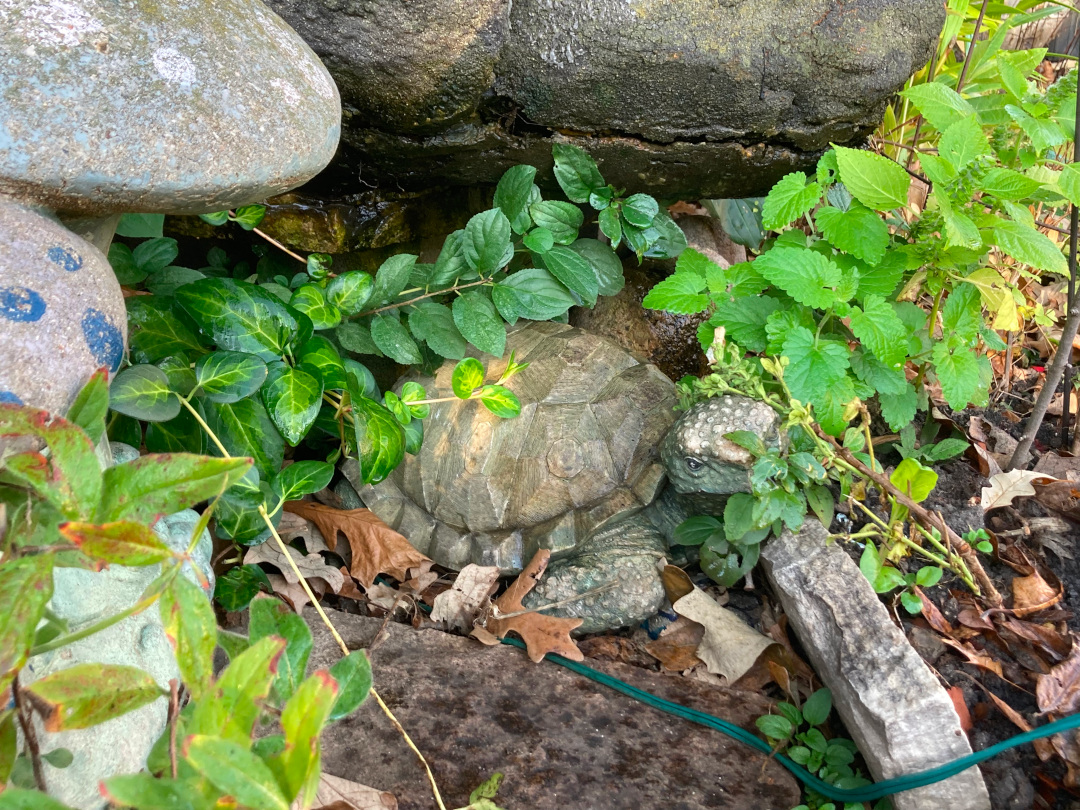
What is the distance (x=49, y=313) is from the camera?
1.03 meters

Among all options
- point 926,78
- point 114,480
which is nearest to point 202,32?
point 114,480

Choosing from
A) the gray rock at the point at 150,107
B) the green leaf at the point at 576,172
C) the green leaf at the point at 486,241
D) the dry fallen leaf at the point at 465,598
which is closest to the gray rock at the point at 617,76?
the green leaf at the point at 576,172

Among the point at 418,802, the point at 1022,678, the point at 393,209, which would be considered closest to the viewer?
the point at 418,802

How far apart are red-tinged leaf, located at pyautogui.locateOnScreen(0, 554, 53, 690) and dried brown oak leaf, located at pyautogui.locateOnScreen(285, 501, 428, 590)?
138cm

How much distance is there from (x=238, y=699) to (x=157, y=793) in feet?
0.32

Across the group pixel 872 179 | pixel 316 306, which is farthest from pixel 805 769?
pixel 316 306

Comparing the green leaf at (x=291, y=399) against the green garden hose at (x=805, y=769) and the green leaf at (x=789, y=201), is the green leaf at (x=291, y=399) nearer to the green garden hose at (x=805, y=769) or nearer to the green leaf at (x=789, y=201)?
the green garden hose at (x=805, y=769)

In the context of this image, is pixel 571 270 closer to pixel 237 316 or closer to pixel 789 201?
pixel 789 201

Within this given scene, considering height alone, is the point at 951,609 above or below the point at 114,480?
below

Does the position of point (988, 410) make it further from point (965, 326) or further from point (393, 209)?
point (393, 209)

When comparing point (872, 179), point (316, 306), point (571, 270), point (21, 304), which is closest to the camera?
point (21, 304)

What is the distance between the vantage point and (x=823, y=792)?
1.48m

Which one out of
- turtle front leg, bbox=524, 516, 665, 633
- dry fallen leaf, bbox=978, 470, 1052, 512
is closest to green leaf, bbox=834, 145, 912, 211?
dry fallen leaf, bbox=978, 470, 1052, 512

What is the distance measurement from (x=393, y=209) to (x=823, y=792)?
179 centimetres
